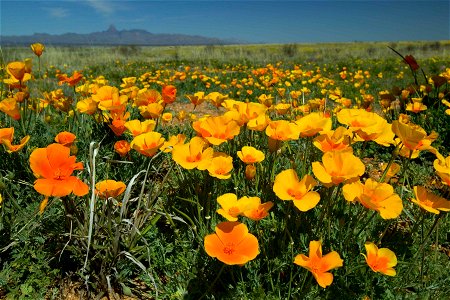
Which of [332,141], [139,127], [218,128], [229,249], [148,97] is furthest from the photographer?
[148,97]

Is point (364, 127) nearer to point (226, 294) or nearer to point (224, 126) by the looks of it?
point (224, 126)

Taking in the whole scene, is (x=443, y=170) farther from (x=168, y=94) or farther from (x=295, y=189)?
(x=168, y=94)

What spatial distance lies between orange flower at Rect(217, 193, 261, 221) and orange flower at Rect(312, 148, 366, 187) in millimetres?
276

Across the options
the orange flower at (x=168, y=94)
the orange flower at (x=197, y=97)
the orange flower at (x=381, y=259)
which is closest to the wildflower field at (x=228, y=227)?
the orange flower at (x=381, y=259)

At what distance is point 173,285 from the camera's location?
5.56ft

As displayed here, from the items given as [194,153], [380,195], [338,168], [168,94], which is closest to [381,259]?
[380,195]

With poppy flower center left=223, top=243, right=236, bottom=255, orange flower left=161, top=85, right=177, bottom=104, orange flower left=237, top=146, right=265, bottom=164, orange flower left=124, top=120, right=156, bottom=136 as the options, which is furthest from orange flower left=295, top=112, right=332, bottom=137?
orange flower left=161, top=85, right=177, bottom=104

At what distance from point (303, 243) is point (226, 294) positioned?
1.47ft

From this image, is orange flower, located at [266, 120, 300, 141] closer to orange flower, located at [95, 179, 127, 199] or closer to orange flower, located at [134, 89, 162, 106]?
orange flower, located at [95, 179, 127, 199]

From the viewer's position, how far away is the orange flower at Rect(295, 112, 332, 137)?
1.68 m

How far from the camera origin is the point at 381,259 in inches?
55.4

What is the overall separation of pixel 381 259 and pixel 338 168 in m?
0.41

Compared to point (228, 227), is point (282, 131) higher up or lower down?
higher up

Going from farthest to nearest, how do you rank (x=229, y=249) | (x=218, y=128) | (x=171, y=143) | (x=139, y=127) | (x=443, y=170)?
(x=139, y=127), (x=171, y=143), (x=218, y=128), (x=443, y=170), (x=229, y=249)
